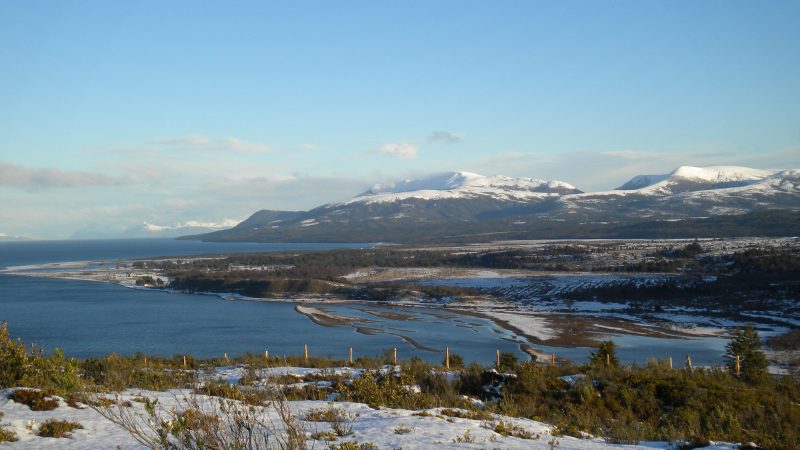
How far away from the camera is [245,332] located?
44469 millimetres

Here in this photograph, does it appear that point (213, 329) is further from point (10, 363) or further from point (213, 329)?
point (10, 363)

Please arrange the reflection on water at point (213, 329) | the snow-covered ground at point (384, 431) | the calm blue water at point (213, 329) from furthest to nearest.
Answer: the calm blue water at point (213, 329), the reflection on water at point (213, 329), the snow-covered ground at point (384, 431)

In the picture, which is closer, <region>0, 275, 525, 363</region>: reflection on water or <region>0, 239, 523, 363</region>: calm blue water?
<region>0, 275, 525, 363</region>: reflection on water

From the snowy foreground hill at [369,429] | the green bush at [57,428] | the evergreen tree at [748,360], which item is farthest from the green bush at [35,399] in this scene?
the evergreen tree at [748,360]

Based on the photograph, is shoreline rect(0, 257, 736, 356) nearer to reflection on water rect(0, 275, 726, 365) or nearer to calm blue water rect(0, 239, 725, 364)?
reflection on water rect(0, 275, 726, 365)

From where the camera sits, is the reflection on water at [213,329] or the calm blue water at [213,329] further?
the calm blue water at [213,329]

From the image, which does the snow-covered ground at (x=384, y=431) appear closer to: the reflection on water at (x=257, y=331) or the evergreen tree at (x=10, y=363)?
the evergreen tree at (x=10, y=363)

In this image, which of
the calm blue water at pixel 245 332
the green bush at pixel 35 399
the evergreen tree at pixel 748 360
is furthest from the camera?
the calm blue water at pixel 245 332

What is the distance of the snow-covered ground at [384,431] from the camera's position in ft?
26.7

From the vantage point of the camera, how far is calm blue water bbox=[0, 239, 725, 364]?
3594 cm

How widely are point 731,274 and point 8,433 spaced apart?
6641 cm

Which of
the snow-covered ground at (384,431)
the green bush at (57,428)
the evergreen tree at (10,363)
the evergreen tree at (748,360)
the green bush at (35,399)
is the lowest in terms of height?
the evergreen tree at (748,360)

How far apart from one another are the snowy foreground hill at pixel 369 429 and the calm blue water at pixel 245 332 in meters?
22.4

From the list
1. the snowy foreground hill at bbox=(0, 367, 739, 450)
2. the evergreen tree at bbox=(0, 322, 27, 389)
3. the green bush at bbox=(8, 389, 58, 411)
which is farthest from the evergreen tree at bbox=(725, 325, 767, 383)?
the evergreen tree at bbox=(0, 322, 27, 389)
